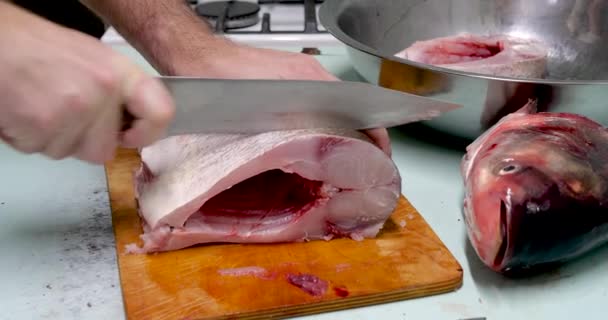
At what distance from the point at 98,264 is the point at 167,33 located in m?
0.54

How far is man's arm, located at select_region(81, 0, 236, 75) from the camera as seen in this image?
1.33 meters

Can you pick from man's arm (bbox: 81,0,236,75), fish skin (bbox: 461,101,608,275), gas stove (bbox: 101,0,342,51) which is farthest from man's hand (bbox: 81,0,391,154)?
gas stove (bbox: 101,0,342,51)

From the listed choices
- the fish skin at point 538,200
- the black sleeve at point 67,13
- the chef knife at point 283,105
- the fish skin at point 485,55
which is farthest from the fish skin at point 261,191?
the black sleeve at point 67,13

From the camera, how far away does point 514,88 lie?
127 centimetres

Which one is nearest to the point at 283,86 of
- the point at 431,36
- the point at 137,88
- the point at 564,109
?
the point at 137,88

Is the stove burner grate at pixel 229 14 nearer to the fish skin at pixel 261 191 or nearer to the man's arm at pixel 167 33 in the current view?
the man's arm at pixel 167 33

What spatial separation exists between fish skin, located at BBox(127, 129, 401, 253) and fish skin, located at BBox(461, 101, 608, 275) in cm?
18

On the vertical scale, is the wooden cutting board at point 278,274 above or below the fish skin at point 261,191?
below

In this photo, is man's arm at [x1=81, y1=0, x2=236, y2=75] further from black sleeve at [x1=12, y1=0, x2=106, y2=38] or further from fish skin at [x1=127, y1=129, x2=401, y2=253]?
black sleeve at [x1=12, y1=0, x2=106, y2=38]

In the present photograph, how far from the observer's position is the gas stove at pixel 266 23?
2.01 m

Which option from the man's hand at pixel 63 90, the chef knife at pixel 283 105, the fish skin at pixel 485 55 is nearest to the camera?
the man's hand at pixel 63 90

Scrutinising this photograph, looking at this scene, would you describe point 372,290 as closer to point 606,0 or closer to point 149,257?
point 149,257

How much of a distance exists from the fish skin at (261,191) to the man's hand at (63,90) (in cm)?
20

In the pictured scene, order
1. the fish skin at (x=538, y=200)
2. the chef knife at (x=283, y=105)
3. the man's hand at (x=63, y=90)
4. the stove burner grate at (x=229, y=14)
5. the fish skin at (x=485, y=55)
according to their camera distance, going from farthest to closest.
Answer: the stove burner grate at (x=229, y=14) < the fish skin at (x=485, y=55) < the chef knife at (x=283, y=105) < the fish skin at (x=538, y=200) < the man's hand at (x=63, y=90)
